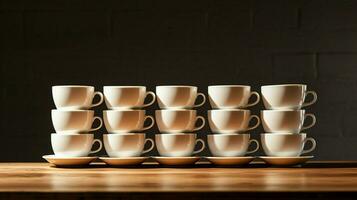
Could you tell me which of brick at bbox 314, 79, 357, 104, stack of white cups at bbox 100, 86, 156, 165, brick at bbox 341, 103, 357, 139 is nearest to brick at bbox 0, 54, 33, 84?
stack of white cups at bbox 100, 86, 156, 165

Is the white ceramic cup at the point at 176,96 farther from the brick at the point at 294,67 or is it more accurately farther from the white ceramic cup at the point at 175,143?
the brick at the point at 294,67

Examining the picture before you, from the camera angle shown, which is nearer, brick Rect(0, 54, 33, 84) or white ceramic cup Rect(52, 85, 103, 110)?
white ceramic cup Rect(52, 85, 103, 110)

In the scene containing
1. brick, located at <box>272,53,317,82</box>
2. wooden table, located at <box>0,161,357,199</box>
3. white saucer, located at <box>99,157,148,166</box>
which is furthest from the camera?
brick, located at <box>272,53,317,82</box>

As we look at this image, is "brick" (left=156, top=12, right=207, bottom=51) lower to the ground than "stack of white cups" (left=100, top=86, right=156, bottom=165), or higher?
higher

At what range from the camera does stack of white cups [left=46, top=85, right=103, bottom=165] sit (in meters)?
1.64

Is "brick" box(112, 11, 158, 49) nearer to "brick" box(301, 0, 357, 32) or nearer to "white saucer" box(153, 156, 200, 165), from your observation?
"brick" box(301, 0, 357, 32)

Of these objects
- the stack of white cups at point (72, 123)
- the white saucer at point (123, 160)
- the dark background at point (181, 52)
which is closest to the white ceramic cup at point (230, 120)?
the white saucer at point (123, 160)

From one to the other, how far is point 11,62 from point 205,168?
4.21ft

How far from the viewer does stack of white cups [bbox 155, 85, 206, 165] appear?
1639 millimetres

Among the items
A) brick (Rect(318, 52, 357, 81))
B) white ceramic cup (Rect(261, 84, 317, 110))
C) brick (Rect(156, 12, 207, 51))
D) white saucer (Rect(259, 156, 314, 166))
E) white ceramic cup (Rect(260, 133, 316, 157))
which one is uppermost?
brick (Rect(156, 12, 207, 51))

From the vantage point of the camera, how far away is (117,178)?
51.9 inches

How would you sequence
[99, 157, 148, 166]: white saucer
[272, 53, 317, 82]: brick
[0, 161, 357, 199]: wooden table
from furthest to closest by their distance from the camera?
[272, 53, 317, 82]: brick, [99, 157, 148, 166]: white saucer, [0, 161, 357, 199]: wooden table

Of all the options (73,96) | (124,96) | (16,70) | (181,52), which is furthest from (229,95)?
(16,70)
